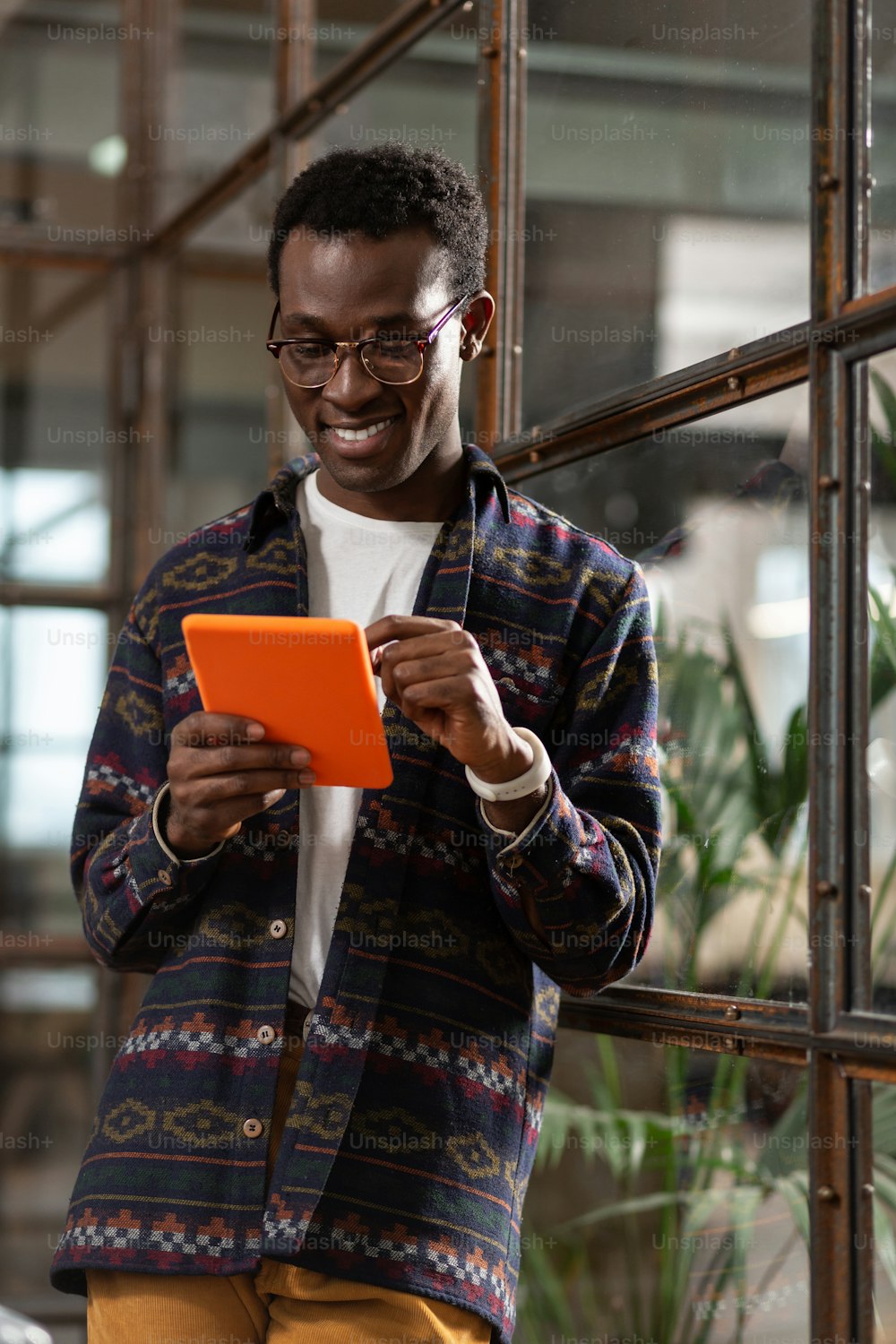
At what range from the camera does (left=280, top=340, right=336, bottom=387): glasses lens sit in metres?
1.35

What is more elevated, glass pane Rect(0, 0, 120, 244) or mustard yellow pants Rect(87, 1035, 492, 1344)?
glass pane Rect(0, 0, 120, 244)

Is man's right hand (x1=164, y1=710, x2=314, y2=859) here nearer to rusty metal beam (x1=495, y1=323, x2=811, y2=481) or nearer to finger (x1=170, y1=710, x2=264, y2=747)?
finger (x1=170, y1=710, x2=264, y2=747)

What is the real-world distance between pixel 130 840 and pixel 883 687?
68 cm

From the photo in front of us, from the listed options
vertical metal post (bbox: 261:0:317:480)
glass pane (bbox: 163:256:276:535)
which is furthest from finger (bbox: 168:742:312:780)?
glass pane (bbox: 163:256:276:535)

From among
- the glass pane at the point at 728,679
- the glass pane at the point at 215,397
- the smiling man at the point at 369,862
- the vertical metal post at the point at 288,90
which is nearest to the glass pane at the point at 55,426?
the glass pane at the point at 215,397

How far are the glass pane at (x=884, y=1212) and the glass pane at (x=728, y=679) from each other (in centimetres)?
14

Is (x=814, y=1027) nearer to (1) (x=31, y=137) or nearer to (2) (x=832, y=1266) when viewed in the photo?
(2) (x=832, y=1266)

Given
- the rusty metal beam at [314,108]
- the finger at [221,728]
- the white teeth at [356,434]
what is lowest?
the finger at [221,728]

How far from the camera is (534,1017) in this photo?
55.9 inches

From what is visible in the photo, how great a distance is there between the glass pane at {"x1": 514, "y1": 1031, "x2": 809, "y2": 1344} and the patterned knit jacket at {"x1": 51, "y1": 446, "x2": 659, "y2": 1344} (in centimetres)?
25

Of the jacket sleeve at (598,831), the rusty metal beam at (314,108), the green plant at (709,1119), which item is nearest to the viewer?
the jacket sleeve at (598,831)

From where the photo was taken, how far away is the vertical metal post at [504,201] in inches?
81.2

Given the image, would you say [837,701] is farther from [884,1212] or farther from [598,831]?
[884,1212]

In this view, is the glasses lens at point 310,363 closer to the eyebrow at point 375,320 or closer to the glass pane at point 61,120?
the eyebrow at point 375,320
